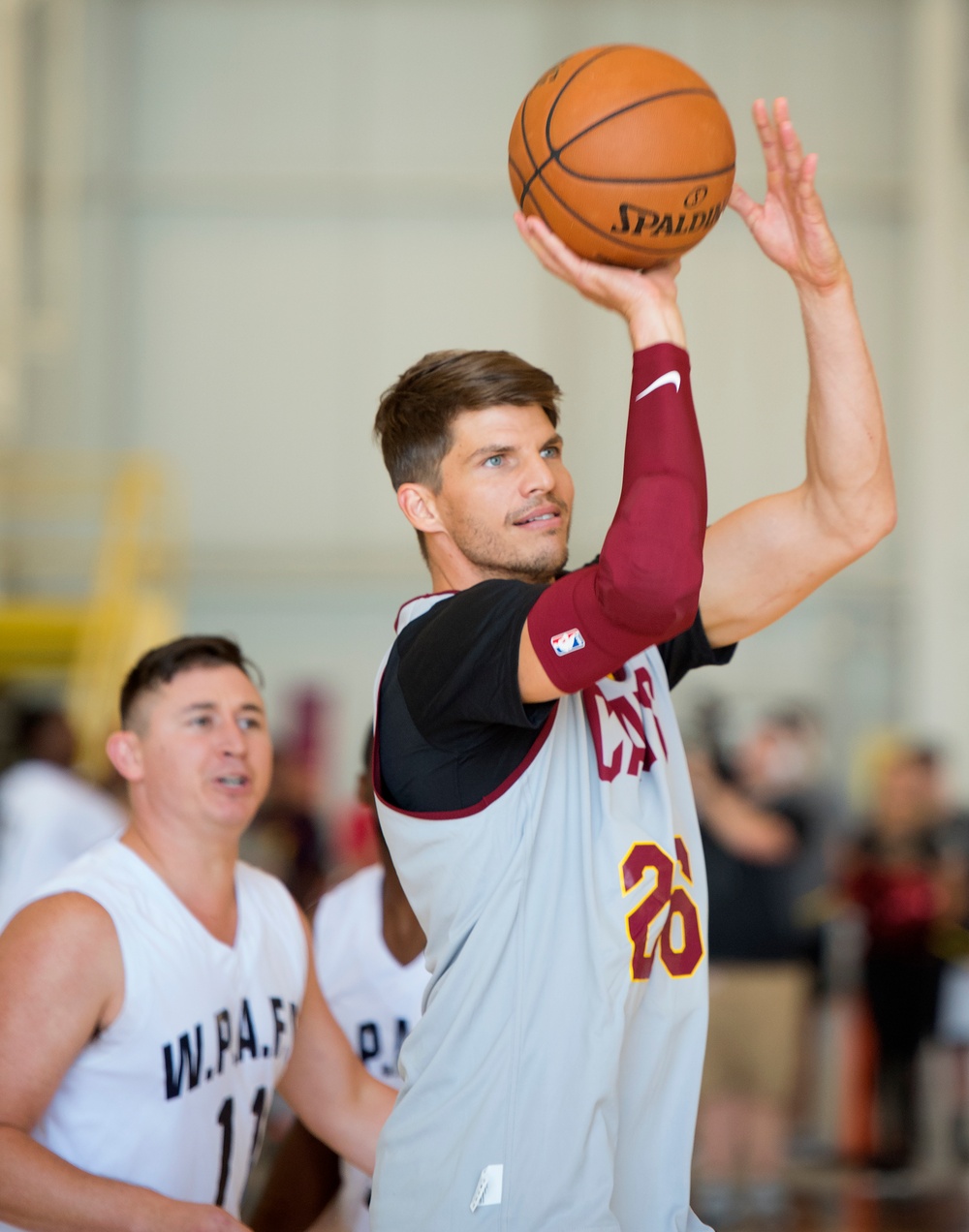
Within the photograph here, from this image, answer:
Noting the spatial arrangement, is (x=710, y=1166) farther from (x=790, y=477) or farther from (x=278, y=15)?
(x=278, y=15)

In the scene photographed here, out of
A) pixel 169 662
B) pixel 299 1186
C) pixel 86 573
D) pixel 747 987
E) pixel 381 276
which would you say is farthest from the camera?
pixel 381 276

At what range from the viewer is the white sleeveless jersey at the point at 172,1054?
278cm

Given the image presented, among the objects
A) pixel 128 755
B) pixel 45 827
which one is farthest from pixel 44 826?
pixel 128 755

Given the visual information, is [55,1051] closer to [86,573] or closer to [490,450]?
[490,450]

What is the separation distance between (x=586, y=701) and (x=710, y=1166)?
4907 mm

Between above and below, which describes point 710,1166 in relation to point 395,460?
below

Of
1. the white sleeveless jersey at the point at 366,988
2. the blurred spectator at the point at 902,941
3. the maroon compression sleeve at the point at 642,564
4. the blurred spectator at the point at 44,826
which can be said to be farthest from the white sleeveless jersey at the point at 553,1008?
the blurred spectator at the point at 902,941

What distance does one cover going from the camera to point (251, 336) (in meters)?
12.6

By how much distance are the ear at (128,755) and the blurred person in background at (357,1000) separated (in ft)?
1.87

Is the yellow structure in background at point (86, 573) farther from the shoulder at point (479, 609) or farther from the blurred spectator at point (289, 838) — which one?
the shoulder at point (479, 609)

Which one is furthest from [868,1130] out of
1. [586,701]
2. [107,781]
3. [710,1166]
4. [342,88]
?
[342,88]

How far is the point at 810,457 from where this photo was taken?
2654 millimetres

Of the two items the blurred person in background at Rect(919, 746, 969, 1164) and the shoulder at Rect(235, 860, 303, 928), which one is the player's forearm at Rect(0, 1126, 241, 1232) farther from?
the blurred person in background at Rect(919, 746, 969, 1164)

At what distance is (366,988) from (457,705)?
1.56m
